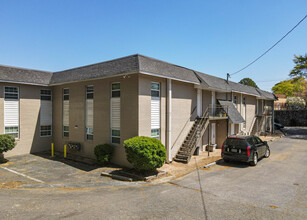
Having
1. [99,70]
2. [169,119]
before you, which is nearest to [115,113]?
[99,70]

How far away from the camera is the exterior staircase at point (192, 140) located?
13398 millimetres

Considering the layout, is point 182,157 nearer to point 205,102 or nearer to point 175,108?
point 175,108

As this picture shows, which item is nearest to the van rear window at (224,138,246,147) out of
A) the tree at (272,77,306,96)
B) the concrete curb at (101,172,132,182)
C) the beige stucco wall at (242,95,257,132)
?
the concrete curb at (101,172,132,182)

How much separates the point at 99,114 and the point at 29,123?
6690 mm

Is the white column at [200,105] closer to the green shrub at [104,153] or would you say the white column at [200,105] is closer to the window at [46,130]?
the green shrub at [104,153]

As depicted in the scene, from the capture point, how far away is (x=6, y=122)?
48.4 feet

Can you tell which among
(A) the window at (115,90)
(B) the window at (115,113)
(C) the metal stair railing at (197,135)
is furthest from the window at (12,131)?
(C) the metal stair railing at (197,135)

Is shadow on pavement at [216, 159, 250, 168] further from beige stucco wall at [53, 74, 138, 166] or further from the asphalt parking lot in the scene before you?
the asphalt parking lot

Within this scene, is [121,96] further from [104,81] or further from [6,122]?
[6,122]

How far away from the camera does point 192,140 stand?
14641mm

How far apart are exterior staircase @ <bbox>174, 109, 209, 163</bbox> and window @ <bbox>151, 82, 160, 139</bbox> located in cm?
232

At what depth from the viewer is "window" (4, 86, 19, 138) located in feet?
48.3

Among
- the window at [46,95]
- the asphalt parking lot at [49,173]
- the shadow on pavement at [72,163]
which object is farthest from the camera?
the window at [46,95]

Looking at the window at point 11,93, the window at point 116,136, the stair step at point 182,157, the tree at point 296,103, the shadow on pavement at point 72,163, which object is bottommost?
the shadow on pavement at point 72,163
